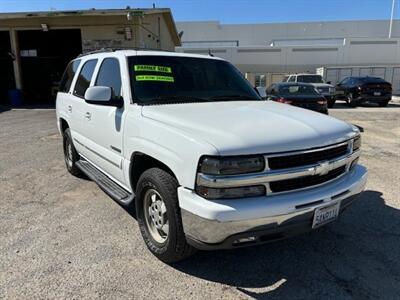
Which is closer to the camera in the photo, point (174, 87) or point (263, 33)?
point (174, 87)

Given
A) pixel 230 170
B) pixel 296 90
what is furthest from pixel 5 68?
pixel 230 170

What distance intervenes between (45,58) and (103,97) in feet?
69.8

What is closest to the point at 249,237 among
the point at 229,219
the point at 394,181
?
the point at 229,219

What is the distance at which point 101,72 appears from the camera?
4648 mm

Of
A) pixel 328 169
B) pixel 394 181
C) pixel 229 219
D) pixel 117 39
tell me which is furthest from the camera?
pixel 117 39

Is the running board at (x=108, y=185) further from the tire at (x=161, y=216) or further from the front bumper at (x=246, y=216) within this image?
the front bumper at (x=246, y=216)

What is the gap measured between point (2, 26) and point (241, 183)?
20.2 meters

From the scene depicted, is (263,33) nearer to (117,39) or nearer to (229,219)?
(117,39)

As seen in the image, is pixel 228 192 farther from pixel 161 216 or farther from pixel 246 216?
pixel 161 216

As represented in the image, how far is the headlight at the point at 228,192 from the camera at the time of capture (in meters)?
2.72

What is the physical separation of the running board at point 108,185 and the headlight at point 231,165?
55.1 inches

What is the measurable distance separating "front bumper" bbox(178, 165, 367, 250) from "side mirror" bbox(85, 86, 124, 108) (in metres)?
1.45

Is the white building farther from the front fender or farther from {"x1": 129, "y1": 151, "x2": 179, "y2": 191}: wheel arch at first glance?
the front fender

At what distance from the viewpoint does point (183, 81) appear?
421 centimetres
